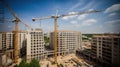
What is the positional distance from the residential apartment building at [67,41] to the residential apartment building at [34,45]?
238 centimetres

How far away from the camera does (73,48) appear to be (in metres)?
11.3

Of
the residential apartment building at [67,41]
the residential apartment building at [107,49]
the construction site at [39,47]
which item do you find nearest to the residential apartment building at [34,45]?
the construction site at [39,47]

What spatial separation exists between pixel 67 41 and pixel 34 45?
3.97 metres

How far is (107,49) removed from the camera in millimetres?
6605

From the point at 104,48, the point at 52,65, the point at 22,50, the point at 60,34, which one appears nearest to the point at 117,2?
the point at 104,48

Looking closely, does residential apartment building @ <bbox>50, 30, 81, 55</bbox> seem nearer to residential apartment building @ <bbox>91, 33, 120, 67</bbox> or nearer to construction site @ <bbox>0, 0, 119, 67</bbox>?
construction site @ <bbox>0, 0, 119, 67</bbox>

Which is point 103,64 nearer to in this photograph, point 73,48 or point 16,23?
point 73,48

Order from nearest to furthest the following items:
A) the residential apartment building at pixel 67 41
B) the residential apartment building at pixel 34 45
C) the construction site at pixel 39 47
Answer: the construction site at pixel 39 47 < the residential apartment building at pixel 34 45 < the residential apartment building at pixel 67 41

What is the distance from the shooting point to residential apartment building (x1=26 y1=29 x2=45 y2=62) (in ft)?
27.6

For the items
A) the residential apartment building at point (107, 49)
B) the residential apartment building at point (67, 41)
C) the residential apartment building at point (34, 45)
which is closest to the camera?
the residential apartment building at point (107, 49)

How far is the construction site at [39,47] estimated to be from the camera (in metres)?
7.68

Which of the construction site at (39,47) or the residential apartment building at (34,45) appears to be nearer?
the construction site at (39,47)

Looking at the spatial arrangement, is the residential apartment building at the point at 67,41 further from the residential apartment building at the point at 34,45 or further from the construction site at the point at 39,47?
the residential apartment building at the point at 34,45

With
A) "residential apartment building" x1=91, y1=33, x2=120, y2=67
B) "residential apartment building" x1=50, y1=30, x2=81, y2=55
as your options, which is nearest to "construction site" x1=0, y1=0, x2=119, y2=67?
"residential apartment building" x1=50, y1=30, x2=81, y2=55
